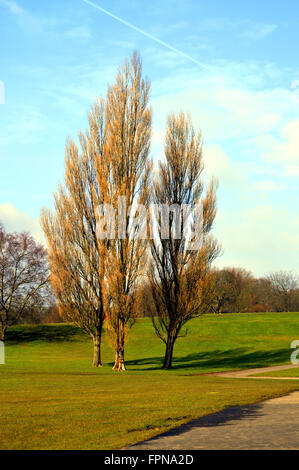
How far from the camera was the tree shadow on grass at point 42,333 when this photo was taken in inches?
1939

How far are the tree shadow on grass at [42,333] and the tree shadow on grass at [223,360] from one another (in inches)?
541

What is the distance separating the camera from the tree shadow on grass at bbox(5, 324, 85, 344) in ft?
162

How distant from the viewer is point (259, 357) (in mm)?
37219

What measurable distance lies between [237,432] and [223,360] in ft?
95.7

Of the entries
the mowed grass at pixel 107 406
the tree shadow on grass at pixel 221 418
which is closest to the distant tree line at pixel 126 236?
the mowed grass at pixel 107 406

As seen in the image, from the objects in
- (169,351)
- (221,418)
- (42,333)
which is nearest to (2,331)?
(42,333)

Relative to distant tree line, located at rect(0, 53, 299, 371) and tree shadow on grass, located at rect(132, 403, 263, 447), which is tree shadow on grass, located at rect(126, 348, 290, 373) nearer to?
distant tree line, located at rect(0, 53, 299, 371)

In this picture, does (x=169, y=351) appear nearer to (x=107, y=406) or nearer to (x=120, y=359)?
(x=120, y=359)

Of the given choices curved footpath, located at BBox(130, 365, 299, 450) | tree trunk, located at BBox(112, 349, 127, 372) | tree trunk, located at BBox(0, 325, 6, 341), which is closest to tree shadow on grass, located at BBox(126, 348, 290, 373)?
tree trunk, located at BBox(112, 349, 127, 372)

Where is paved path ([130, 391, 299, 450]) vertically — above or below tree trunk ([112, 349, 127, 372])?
above

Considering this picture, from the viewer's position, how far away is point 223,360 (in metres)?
36.3

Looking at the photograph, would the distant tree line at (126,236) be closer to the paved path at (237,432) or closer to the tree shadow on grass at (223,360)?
the tree shadow on grass at (223,360)
